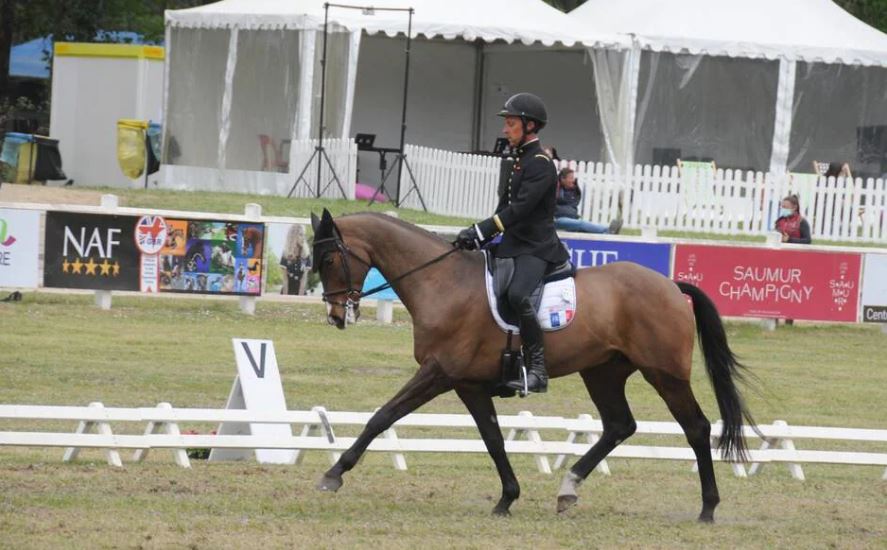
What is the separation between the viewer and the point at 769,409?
1675 cm

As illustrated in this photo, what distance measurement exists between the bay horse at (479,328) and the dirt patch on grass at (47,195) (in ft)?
47.3

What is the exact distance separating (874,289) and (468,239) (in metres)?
12.8

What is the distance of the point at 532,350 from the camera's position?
10.1 meters

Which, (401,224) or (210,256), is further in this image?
(210,256)

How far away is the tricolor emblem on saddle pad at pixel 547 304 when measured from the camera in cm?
1020

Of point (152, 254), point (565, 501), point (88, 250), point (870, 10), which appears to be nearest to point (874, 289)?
point (152, 254)

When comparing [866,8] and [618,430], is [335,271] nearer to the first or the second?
[618,430]

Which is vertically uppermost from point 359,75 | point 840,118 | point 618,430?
point 359,75

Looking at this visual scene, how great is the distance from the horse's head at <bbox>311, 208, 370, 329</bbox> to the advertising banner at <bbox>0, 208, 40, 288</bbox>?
8996mm

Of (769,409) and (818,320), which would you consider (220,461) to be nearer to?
(769,409)

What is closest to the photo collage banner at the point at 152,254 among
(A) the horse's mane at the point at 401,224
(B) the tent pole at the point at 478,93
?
(A) the horse's mane at the point at 401,224

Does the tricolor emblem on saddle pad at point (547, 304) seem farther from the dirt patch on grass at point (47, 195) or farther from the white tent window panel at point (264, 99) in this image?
the white tent window panel at point (264, 99)

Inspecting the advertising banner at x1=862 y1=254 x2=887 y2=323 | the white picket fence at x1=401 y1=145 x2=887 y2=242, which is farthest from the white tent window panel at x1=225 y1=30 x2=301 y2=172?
the advertising banner at x1=862 y1=254 x2=887 y2=323

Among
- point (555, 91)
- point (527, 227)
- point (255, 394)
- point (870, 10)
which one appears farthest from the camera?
point (870, 10)
